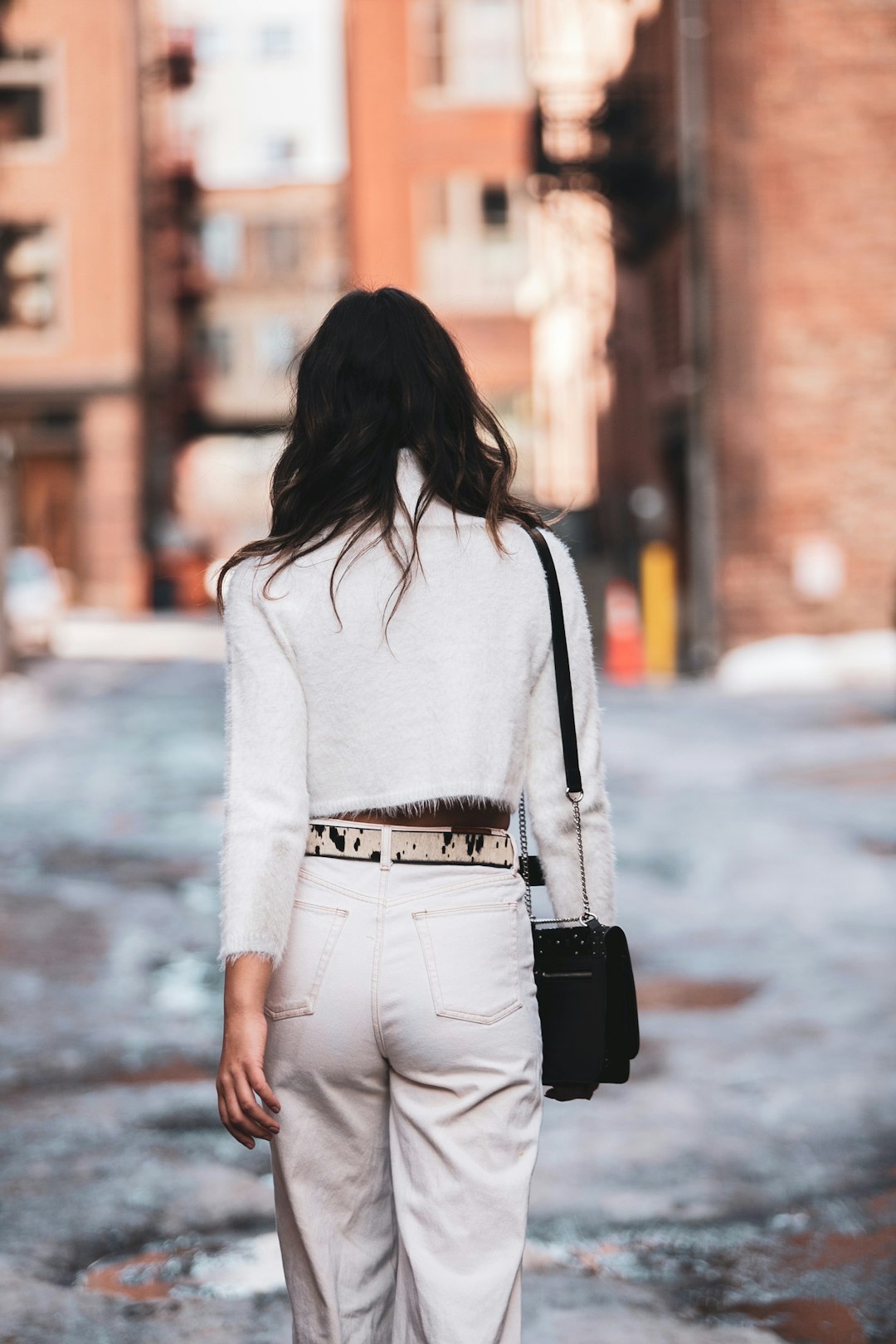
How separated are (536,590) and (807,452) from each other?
18.8 m

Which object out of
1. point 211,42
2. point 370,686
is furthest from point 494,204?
point 211,42

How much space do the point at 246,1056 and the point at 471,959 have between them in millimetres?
316

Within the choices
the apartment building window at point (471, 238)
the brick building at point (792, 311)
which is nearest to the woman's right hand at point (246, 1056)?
the brick building at point (792, 311)

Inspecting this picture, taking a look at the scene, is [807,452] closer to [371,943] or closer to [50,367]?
[371,943]

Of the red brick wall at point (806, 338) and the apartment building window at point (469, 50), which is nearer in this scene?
the red brick wall at point (806, 338)

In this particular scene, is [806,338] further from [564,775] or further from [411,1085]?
[411,1085]

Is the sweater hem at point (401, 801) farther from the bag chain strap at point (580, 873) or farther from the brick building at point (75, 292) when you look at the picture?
the brick building at point (75, 292)

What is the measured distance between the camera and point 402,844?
7.63 ft

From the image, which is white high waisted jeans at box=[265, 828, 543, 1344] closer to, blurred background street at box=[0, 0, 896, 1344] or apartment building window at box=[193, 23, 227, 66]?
blurred background street at box=[0, 0, 896, 1344]

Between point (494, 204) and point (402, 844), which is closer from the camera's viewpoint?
point (402, 844)

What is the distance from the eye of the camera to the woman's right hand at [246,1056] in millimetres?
2258

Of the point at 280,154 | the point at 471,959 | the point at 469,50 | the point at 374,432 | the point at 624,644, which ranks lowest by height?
the point at 624,644

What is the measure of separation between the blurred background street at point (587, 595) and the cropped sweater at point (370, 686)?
0.26m

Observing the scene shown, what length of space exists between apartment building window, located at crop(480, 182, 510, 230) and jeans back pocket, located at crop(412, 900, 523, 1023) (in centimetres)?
3260
